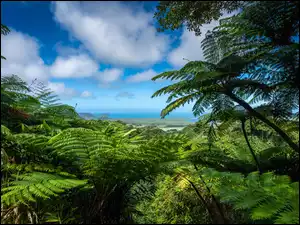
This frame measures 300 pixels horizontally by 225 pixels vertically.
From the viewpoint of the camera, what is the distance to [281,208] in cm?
128

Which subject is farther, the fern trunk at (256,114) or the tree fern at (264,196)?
the fern trunk at (256,114)

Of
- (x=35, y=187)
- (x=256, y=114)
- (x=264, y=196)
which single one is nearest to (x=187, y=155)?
(x=256, y=114)

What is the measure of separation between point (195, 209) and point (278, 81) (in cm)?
122

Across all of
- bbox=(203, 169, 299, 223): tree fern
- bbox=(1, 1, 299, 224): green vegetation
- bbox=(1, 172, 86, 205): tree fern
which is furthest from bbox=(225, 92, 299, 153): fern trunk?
bbox=(1, 172, 86, 205): tree fern

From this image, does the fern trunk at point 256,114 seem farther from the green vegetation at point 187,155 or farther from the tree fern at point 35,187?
the tree fern at point 35,187

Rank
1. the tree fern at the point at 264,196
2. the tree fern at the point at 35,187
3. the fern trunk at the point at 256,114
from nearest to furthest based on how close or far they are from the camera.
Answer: the tree fern at the point at 264,196, the tree fern at the point at 35,187, the fern trunk at the point at 256,114

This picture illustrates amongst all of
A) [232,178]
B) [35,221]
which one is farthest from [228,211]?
[35,221]

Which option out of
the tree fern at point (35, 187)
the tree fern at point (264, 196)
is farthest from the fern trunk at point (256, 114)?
the tree fern at point (35, 187)

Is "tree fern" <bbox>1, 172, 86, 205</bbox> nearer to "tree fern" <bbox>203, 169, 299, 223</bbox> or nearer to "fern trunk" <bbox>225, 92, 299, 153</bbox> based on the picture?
"tree fern" <bbox>203, 169, 299, 223</bbox>

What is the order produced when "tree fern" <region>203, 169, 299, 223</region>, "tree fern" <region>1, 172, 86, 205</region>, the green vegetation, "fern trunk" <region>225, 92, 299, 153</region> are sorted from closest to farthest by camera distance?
1. "tree fern" <region>203, 169, 299, 223</region>
2. "tree fern" <region>1, 172, 86, 205</region>
3. the green vegetation
4. "fern trunk" <region>225, 92, 299, 153</region>

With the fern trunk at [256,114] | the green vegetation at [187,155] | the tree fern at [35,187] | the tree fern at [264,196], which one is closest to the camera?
the tree fern at [264,196]

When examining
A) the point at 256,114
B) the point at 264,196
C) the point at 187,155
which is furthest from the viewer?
the point at 187,155

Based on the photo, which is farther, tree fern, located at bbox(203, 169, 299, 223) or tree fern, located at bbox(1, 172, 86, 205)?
tree fern, located at bbox(1, 172, 86, 205)

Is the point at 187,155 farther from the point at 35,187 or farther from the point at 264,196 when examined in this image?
the point at 35,187
